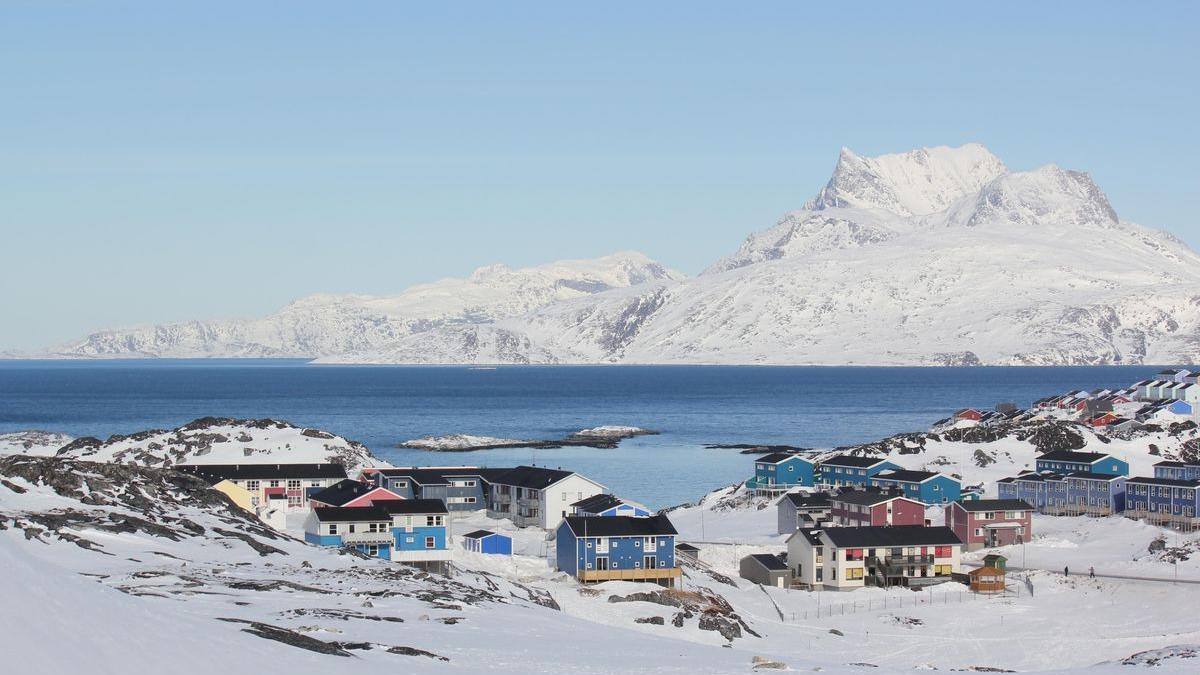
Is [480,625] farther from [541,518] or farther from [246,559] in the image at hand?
[541,518]

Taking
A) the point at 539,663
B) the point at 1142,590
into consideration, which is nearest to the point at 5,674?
the point at 539,663

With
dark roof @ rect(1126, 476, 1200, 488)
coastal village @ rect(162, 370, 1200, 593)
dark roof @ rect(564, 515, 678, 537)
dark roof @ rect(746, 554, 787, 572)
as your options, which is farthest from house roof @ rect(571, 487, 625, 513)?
dark roof @ rect(1126, 476, 1200, 488)

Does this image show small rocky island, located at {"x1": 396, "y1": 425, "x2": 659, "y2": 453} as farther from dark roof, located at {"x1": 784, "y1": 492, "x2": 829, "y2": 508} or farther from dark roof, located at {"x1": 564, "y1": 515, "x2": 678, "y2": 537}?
dark roof, located at {"x1": 564, "y1": 515, "x2": 678, "y2": 537}

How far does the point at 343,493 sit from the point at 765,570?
21.7 m

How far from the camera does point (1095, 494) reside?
8362 cm

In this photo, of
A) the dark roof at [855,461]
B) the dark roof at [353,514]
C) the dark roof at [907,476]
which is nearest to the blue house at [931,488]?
the dark roof at [907,476]

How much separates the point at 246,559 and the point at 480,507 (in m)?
40.3

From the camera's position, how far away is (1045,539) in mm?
75312

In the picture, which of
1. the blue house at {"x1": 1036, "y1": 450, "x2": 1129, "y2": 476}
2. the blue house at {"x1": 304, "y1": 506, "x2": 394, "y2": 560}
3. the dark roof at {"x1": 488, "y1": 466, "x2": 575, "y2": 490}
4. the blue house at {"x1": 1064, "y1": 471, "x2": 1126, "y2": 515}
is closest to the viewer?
the blue house at {"x1": 304, "y1": 506, "x2": 394, "y2": 560}

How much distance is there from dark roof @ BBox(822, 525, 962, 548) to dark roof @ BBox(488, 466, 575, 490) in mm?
18431

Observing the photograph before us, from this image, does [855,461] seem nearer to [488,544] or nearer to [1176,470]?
[1176,470]

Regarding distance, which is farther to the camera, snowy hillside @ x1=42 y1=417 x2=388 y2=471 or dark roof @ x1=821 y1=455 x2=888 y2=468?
snowy hillside @ x1=42 y1=417 x2=388 y2=471

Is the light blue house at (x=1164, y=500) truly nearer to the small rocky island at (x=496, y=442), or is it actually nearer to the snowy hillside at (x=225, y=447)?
the snowy hillside at (x=225, y=447)

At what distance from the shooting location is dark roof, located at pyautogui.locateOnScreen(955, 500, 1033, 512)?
7388 centimetres
